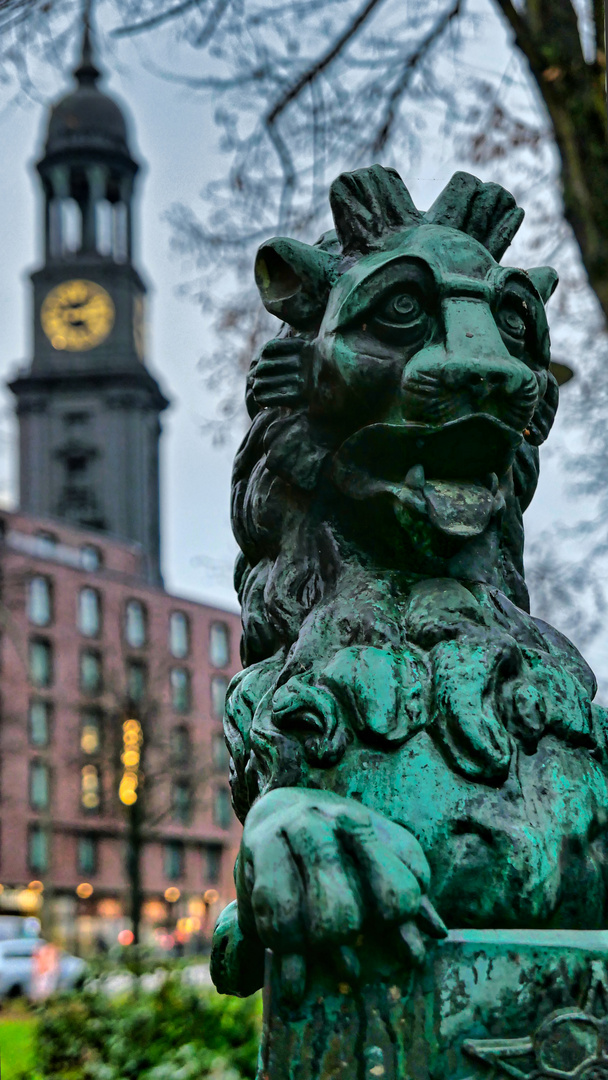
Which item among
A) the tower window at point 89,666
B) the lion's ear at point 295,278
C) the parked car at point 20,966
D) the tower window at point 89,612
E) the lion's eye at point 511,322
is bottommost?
the parked car at point 20,966

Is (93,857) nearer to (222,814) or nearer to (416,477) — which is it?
(222,814)

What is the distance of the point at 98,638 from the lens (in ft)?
159

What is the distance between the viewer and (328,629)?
2.10 m

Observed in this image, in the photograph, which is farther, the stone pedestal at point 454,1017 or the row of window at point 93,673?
the row of window at point 93,673

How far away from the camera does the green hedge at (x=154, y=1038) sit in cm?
609

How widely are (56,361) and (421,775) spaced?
2571 inches

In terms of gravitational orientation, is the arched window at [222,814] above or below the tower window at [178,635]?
below

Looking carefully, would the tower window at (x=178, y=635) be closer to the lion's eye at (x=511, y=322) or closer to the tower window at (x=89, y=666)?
the tower window at (x=89, y=666)

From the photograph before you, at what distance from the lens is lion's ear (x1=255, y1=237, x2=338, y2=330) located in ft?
7.26

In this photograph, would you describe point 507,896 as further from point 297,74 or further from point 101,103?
point 101,103

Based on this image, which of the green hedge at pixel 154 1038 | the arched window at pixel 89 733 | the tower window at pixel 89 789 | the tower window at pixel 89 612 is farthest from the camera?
the tower window at pixel 89 612

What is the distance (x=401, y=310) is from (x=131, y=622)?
48.5 metres

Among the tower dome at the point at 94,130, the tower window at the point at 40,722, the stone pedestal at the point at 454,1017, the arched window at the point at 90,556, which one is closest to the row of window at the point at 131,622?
the arched window at the point at 90,556

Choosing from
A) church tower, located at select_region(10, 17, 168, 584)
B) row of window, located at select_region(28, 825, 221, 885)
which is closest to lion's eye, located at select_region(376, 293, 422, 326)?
row of window, located at select_region(28, 825, 221, 885)
